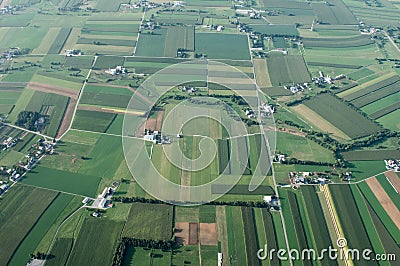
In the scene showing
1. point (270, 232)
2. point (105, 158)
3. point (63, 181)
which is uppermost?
point (105, 158)

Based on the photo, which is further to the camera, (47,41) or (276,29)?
(276,29)

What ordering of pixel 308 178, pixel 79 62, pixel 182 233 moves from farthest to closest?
1. pixel 79 62
2. pixel 308 178
3. pixel 182 233

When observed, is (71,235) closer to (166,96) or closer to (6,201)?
(6,201)

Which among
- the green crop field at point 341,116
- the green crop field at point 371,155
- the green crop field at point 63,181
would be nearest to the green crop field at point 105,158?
the green crop field at point 63,181

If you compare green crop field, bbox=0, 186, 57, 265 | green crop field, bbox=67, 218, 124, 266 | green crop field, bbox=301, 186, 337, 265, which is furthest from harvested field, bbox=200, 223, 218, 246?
green crop field, bbox=0, 186, 57, 265

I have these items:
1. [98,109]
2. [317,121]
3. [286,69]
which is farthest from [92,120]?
[286,69]

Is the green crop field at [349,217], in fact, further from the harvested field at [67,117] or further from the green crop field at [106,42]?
the green crop field at [106,42]

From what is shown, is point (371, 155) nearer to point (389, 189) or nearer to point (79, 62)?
point (389, 189)
